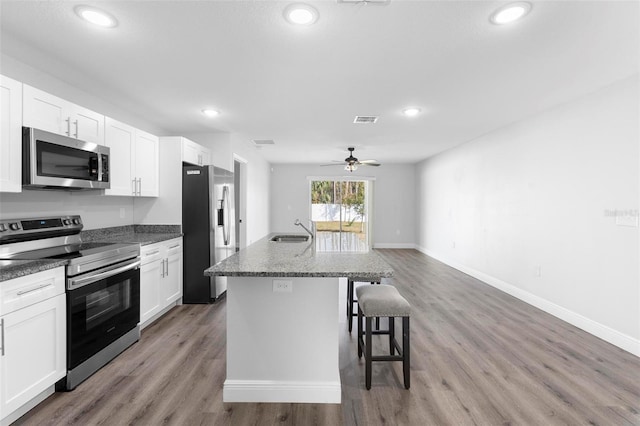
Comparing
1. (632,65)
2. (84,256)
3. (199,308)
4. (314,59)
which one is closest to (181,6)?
(314,59)

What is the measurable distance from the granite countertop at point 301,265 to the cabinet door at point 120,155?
5.51 ft

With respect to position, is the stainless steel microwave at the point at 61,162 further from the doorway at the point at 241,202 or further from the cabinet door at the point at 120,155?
the doorway at the point at 241,202

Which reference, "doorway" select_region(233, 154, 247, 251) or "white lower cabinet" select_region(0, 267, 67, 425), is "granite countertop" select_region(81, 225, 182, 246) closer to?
"white lower cabinet" select_region(0, 267, 67, 425)

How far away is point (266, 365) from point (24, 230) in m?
2.10

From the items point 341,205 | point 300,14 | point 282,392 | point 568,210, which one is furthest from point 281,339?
point 341,205

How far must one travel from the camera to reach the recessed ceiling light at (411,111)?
152 inches

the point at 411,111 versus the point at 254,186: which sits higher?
the point at 411,111

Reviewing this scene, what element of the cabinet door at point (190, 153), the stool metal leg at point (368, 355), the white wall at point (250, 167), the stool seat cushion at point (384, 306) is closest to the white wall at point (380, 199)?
the white wall at point (250, 167)

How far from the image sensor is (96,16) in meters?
1.96

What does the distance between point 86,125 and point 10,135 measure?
0.74 m

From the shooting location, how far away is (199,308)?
3967 mm

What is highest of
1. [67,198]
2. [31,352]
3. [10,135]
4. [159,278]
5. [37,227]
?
[10,135]

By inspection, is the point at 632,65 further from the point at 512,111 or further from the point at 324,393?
the point at 324,393

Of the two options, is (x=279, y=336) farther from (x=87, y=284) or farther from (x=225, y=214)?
(x=225, y=214)
